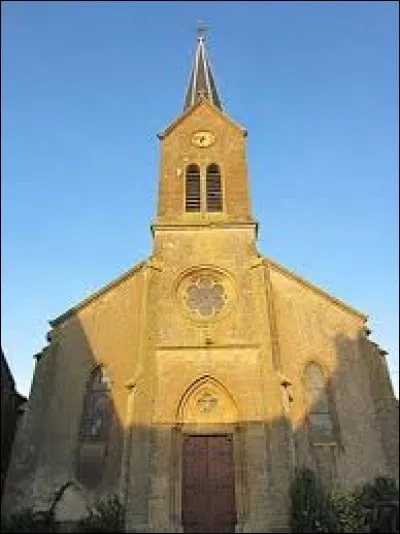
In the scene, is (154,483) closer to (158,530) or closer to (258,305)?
(158,530)

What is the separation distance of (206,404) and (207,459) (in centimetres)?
168

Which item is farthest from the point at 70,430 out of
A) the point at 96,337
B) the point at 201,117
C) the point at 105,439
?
the point at 201,117

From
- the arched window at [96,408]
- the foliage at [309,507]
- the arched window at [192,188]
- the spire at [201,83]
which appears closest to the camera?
the foliage at [309,507]

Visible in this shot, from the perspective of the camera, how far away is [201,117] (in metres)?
27.5

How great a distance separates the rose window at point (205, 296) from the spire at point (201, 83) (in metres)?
12.4

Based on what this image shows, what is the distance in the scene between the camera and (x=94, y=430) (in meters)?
19.1

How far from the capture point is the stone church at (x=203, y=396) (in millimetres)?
17484

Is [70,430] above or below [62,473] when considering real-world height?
above

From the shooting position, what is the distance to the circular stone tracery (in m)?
21.2

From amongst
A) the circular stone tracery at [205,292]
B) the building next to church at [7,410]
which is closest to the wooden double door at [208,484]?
the circular stone tracery at [205,292]

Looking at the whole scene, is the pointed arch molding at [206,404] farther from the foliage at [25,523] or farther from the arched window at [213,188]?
the arched window at [213,188]

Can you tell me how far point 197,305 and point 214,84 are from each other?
16639 millimetres

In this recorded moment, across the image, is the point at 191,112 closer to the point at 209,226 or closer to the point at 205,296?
the point at 209,226

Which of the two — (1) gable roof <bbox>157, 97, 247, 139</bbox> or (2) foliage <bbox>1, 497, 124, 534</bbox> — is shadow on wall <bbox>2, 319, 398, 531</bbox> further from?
(1) gable roof <bbox>157, 97, 247, 139</bbox>
